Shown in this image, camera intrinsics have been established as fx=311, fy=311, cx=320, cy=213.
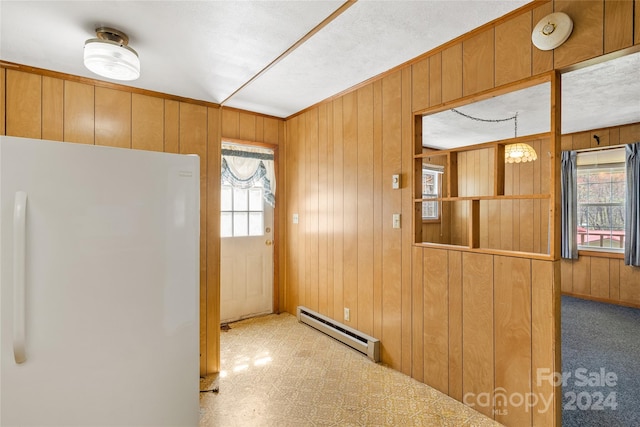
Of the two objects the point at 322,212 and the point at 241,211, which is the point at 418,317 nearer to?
the point at 322,212

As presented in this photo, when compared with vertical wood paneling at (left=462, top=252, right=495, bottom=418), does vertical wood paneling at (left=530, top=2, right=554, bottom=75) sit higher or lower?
higher

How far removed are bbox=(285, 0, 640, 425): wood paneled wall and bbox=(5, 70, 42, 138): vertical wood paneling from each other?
7.51 feet

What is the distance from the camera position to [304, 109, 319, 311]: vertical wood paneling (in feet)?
11.3

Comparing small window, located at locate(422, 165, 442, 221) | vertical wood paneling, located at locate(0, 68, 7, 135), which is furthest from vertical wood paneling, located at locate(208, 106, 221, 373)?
small window, located at locate(422, 165, 442, 221)

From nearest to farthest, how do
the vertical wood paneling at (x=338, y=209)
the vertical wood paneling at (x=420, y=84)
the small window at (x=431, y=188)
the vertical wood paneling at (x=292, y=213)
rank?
the vertical wood paneling at (x=420, y=84), the vertical wood paneling at (x=338, y=209), the vertical wood paneling at (x=292, y=213), the small window at (x=431, y=188)

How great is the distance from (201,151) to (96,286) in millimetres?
1422

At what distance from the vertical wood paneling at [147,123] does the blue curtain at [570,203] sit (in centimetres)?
538

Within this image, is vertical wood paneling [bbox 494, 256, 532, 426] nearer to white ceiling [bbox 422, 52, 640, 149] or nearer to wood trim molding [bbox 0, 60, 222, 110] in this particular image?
white ceiling [bbox 422, 52, 640, 149]

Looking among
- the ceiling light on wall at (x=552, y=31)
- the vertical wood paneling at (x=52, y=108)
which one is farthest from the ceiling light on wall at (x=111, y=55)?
the ceiling light on wall at (x=552, y=31)

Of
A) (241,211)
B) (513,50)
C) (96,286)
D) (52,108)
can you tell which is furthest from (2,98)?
(513,50)

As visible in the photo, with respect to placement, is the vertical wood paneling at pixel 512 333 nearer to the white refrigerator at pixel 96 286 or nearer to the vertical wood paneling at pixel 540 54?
the vertical wood paneling at pixel 540 54

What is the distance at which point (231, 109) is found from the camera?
3516mm

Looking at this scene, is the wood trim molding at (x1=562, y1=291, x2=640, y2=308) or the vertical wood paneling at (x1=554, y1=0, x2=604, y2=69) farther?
the wood trim molding at (x1=562, y1=291, x2=640, y2=308)

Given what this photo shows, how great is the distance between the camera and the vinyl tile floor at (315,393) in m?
1.94
